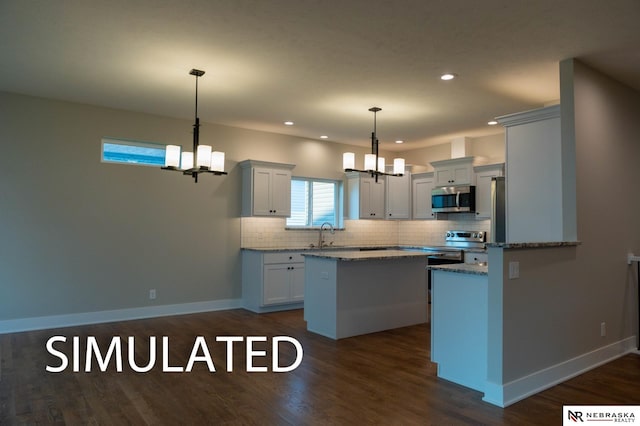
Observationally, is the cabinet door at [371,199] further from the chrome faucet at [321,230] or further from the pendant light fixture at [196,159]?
the pendant light fixture at [196,159]

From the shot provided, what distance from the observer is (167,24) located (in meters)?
3.42

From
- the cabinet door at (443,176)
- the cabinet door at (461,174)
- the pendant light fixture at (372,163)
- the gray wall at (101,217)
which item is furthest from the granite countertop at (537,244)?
the gray wall at (101,217)

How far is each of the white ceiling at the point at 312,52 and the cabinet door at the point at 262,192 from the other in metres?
1.09

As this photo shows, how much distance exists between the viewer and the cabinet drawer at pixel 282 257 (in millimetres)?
6447

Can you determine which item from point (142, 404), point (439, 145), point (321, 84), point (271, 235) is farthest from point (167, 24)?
point (439, 145)

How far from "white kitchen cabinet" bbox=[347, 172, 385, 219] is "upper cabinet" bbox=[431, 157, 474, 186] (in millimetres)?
1051

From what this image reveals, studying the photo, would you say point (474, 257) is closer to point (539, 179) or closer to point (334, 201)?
point (334, 201)

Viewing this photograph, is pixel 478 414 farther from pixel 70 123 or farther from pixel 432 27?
pixel 70 123

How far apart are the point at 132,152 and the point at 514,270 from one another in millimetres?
4986

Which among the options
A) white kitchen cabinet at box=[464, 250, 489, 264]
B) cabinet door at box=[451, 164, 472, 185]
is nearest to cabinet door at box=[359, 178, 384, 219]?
cabinet door at box=[451, 164, 472, 185]

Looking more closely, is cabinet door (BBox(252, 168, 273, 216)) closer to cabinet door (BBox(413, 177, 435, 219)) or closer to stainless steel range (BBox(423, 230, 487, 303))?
stainless steel range (BBox(423, 230, 487, 303))

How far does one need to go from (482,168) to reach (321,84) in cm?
350

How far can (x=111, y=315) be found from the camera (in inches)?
227

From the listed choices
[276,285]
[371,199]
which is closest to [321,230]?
[371,199]
